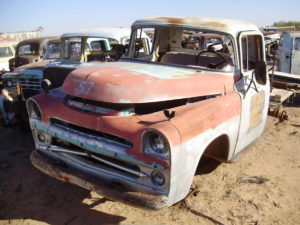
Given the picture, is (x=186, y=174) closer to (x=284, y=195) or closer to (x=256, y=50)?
(x=284, y=195)

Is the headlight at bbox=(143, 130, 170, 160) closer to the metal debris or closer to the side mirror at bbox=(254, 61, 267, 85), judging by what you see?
the side mirror at bbox=(254, 61, 267, 85)

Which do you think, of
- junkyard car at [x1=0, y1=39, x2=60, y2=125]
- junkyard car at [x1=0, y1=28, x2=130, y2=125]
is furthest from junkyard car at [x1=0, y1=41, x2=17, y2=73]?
junkyard car at [x1=0, y1=28, x2=130, y2=125]

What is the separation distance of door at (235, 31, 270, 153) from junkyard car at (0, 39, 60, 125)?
341cm

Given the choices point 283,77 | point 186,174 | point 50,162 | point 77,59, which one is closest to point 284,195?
point 186,174

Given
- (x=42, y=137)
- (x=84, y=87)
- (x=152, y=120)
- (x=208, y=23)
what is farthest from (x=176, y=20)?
(x=42, y=137)

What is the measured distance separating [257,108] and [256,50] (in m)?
0.87

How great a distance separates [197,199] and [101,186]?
1271mm

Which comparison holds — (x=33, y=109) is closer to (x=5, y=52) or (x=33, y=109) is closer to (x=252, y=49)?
(x=252, y=49)

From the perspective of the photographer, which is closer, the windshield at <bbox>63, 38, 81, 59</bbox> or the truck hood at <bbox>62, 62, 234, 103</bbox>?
the truck hood at <bbox>62, 62, 234, 103</bbox>

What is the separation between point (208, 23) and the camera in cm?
364

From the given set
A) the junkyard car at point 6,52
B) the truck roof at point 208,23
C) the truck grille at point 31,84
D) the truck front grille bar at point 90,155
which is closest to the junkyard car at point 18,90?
the truck grille at point 31,84

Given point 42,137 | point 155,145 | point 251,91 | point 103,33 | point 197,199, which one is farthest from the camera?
point 103,33

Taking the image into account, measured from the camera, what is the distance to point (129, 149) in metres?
2.50

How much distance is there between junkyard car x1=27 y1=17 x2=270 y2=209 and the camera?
8.09 ft
